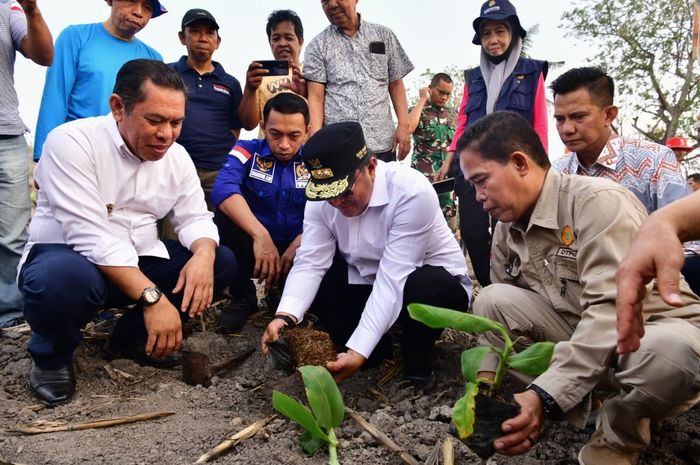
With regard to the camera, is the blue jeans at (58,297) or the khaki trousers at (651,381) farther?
the blue jeans at (58,297)

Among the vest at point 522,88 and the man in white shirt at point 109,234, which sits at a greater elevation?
the vest at point 522,88

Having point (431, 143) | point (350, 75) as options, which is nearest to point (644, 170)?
point (350, 75)

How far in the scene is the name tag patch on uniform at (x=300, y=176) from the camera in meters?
3.17

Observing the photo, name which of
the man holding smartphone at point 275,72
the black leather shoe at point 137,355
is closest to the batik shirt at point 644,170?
the man holding smartphone at point 275,72

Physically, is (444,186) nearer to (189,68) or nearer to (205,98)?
(205,98)

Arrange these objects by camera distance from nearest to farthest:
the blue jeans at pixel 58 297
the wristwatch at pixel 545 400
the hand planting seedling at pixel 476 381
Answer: the hand planting seedling at pixel 476 381, the wristwatch at pixel 545 400, the blue jeans at pixel 58 297

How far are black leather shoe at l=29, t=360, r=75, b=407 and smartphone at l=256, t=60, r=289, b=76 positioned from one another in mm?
1953

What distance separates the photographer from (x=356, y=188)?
2348 millimetres

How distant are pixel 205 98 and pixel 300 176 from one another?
86 cm

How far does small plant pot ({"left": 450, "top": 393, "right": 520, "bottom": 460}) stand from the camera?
1.39 m

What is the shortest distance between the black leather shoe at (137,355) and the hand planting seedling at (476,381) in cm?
168

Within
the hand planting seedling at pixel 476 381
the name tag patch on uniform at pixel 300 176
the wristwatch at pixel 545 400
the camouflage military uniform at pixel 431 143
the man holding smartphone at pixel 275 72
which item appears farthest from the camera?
the camouflage military uniform at pixel 431 143

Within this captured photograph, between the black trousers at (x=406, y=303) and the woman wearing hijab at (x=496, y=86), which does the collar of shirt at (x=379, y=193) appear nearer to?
the black trousers at (x=406, y=303)

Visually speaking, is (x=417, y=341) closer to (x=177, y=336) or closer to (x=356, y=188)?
(x=356, y=188)
